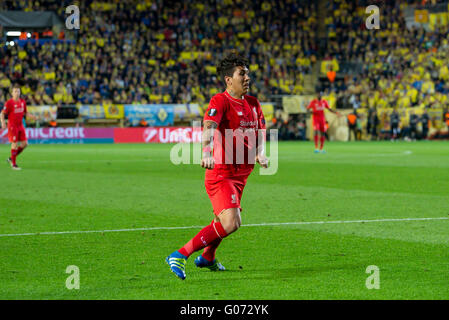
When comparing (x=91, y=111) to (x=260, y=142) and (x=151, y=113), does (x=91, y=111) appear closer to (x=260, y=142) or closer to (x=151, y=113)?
(x=151, y=113)

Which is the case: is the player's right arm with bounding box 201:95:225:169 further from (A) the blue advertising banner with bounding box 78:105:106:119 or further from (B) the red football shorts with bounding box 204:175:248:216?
(A) the blue advertising banner with bounding box 78:105:106:119

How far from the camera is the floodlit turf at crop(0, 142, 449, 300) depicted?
20.5ft

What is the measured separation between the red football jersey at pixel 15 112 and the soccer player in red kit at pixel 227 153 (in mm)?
15746

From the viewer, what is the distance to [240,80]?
6.95m

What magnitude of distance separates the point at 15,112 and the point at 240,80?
52.6 ft

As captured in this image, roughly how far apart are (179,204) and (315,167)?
31.3 ft

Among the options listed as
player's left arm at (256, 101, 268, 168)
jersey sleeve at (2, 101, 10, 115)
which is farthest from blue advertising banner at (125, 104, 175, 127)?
player's left arm at (256, 101, 268, 168)

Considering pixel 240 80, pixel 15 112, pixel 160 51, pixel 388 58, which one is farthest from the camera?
pixel 388 58

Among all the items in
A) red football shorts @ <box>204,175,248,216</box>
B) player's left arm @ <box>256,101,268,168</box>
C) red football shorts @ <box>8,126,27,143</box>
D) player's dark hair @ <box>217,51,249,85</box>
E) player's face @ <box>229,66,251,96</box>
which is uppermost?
player's dark hair @ <box>217,51,249,85</box>

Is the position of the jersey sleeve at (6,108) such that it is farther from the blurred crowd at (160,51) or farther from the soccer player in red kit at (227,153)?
the blurred crowd at (160,51)

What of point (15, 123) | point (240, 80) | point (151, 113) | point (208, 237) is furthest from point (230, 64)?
point (151, 113)

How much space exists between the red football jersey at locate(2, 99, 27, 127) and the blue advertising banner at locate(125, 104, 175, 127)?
1906cm
